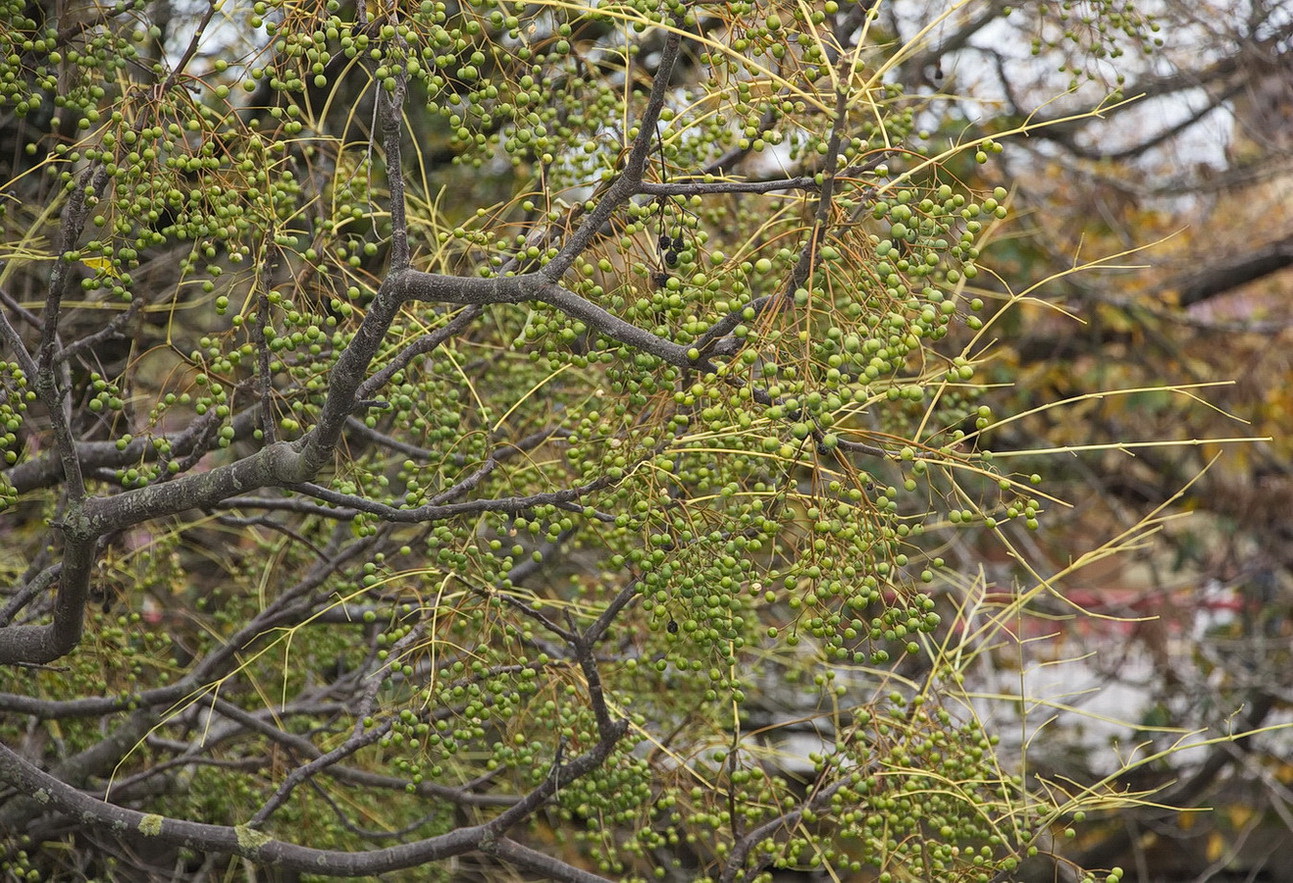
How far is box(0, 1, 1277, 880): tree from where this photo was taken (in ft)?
5.70

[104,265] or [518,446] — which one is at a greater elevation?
[104,265]

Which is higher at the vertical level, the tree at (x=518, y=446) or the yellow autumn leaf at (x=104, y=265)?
the yellow autumn leaf at (x=104, y=265)

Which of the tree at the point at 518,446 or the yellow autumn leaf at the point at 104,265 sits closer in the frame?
the tree at the point at 518,446

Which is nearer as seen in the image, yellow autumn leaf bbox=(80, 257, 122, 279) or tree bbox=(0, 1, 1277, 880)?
tree bbox=(0, 1, 1277, 880)

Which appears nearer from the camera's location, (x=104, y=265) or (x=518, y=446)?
(x=104, y=265)

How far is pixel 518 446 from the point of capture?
98.9 inches

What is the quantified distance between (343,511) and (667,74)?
1.26 m

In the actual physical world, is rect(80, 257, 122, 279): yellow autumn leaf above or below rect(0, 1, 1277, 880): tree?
above

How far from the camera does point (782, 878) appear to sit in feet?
20.5

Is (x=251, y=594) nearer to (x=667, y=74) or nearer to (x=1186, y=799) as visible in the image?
(x=667, y=74)

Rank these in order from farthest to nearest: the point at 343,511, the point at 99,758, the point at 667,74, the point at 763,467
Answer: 1. the point at 99,758
2. the point at 343,511
3. the point at 763,467
4. the point at 667,74

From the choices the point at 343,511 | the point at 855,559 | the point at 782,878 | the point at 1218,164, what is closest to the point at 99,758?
the point at 343,511

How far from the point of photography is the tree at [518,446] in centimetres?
174

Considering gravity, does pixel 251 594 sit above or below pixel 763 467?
below
